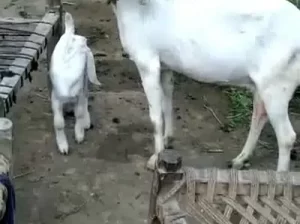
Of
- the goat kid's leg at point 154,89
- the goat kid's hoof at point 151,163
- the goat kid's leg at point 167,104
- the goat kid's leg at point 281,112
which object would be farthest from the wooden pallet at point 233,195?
the goat kid's leg at point 167,104

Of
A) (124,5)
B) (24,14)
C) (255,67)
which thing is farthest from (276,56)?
(24,14)

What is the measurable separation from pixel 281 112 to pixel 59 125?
1270 mm

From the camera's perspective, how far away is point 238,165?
4793mm

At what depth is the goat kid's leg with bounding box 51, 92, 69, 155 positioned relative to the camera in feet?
15.8

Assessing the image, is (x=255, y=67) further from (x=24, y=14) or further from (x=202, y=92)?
(x=24, y=14)

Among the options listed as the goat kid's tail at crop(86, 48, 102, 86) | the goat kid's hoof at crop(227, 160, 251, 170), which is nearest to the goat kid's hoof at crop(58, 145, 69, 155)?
the goat kid's tail at crop(86, 48, 102, 86)

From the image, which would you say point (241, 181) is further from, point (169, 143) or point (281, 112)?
point (169, 143)

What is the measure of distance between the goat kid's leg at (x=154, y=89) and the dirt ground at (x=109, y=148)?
0.25m

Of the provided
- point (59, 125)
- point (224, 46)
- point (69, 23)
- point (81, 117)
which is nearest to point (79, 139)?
point (81, 117)

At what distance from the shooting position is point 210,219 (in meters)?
3.37

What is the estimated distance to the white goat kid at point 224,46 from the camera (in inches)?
165

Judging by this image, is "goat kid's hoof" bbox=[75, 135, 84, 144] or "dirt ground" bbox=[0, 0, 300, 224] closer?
"dirt ground" bbox=[0, 0, 300, 224]

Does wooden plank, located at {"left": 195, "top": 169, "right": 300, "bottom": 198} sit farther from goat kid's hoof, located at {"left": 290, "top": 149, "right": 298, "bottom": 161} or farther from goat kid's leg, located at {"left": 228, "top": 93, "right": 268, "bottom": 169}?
goat kid's hoof, located at {"left": 290, "top": 149, "right": 298, "bottom": 161}

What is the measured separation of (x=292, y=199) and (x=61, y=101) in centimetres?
177
